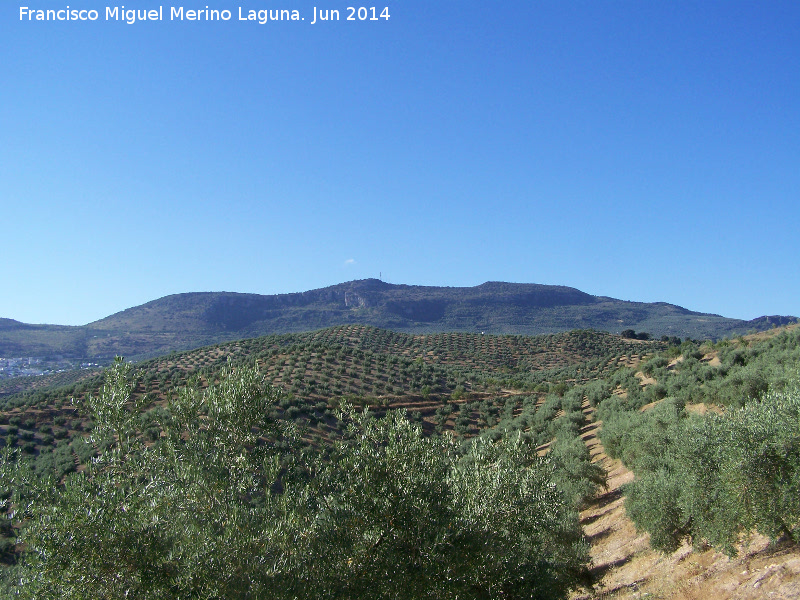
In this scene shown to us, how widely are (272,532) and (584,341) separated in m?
86.5

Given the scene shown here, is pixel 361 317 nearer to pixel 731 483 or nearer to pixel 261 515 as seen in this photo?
pixel 731 483

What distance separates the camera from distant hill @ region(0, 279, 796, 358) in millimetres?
110250

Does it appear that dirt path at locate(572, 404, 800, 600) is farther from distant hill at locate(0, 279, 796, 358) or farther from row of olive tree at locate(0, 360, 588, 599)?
distant hill at locate(0, 279, 796, 358)

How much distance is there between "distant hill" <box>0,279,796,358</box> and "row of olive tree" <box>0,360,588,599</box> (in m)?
102

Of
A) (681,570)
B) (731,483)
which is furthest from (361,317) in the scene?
(731,483)

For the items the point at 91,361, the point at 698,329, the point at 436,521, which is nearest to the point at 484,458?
the point at 436,521

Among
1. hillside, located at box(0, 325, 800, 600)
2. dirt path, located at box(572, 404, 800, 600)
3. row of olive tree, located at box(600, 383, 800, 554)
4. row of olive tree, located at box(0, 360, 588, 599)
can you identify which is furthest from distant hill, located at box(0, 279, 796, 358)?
row of olive tree, located at box(600, 383, 800, 554)

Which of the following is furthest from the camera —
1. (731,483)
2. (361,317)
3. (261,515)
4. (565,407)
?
(361,317)

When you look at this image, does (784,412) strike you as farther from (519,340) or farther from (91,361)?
(91,361)

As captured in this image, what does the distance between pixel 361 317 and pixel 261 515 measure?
452ft

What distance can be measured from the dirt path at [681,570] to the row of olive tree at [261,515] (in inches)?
171

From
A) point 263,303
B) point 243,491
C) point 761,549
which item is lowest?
point 761,549

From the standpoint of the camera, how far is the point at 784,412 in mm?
12008

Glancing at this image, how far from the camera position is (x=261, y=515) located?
8.24m
